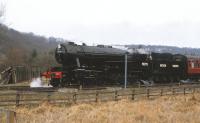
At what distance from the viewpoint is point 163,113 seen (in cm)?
2409

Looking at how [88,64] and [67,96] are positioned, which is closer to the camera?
[67,96]

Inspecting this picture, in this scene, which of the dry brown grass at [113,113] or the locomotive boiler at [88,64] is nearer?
the dry brown grass at [113,113]

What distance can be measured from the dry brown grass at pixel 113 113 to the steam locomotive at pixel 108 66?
8.53 m

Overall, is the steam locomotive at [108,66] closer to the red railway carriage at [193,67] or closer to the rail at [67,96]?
the red railway carriage at [193,67]

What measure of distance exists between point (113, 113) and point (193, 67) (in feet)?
95.2

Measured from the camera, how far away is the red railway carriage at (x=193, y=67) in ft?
162

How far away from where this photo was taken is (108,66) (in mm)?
38906

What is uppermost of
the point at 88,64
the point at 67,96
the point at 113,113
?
the point at 88,64

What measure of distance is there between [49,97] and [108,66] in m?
14.4

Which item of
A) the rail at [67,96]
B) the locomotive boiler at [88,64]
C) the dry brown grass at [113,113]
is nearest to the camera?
the dry brown grass at [113,113]

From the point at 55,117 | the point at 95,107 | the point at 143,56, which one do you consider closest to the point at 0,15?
the point at 143,56

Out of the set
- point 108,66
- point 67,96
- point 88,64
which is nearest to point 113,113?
point 67,96

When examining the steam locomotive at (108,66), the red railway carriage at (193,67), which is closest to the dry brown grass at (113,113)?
the steam locomotive at (108,66)

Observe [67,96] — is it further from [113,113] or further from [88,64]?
[88,64]
